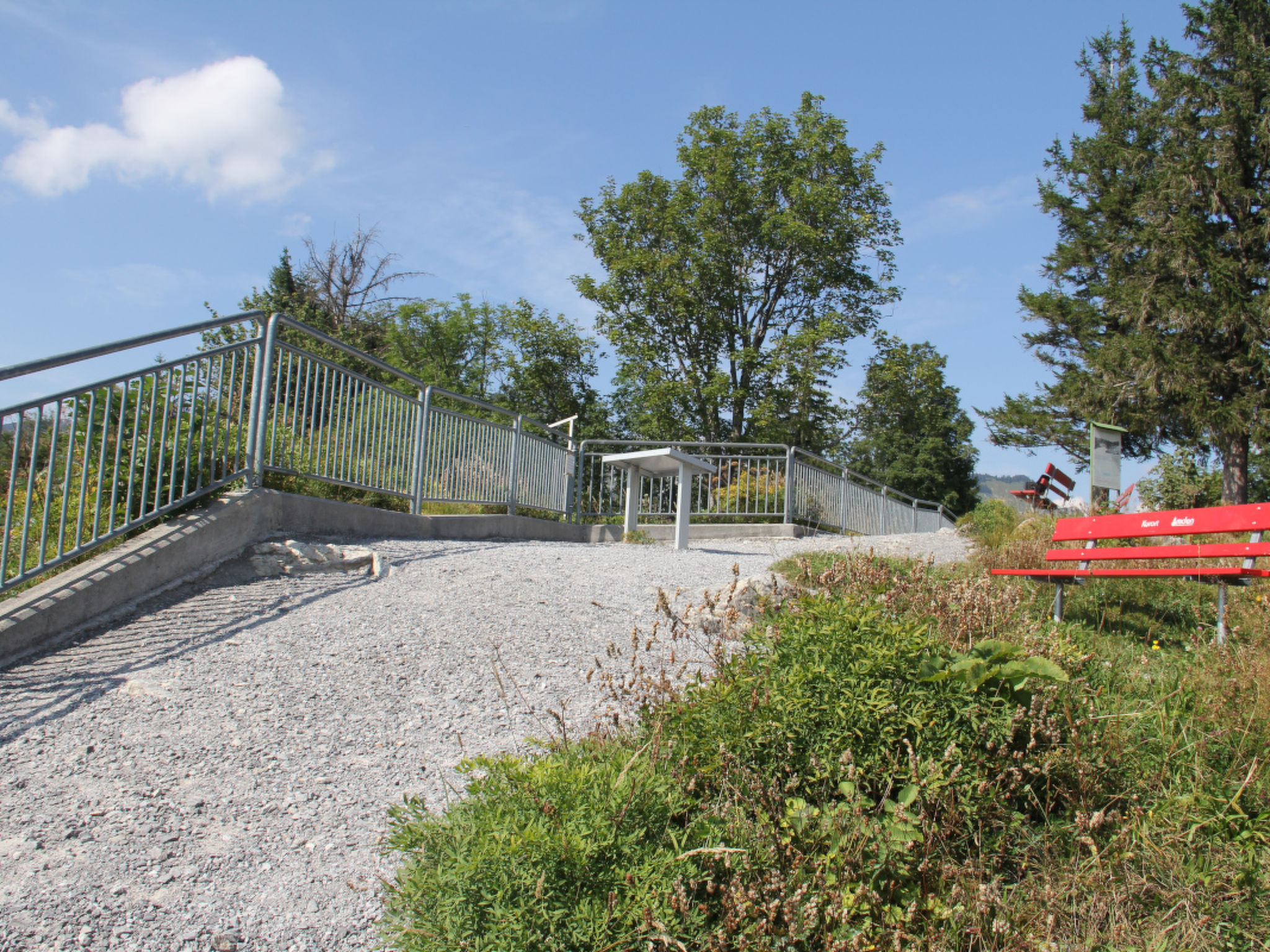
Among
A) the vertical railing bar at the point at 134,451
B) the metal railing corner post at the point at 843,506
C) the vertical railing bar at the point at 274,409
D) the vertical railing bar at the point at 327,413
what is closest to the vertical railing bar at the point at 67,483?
the vertical railing bar at the point at 134,451

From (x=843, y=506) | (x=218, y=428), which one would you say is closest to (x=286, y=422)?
(x=218, y=428)

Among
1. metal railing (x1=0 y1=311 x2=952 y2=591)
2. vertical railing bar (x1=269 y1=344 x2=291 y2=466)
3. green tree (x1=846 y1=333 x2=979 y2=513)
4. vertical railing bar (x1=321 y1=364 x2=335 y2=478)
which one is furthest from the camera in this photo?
green tree (x1=846 y1=333 x2=979 y2=513)

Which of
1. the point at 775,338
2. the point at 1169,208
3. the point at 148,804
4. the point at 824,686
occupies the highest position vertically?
the point at 1169,208

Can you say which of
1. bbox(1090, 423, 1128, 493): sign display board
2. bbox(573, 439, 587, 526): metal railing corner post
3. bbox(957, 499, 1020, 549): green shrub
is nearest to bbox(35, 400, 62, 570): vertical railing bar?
bbox(957, 499, 1020, 549): green shrub

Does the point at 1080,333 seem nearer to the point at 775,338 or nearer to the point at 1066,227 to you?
the point at 1066,227

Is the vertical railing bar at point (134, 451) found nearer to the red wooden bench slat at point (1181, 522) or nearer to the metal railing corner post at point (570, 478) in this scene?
the red wooden bench slat at point (1181, 522)

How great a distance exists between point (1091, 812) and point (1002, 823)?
1.35ft

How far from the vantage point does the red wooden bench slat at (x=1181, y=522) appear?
484cm

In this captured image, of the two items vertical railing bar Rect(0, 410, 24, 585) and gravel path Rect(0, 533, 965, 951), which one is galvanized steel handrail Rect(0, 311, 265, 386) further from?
gravel path Rect(0, 533, 965, 951)

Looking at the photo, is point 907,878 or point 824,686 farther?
point 824,686

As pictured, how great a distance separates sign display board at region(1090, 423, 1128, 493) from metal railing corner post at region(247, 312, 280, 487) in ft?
31.3

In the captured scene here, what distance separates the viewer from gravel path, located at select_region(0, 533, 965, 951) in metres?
2.51

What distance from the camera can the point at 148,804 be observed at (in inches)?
118

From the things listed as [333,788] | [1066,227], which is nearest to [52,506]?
[333,788]
